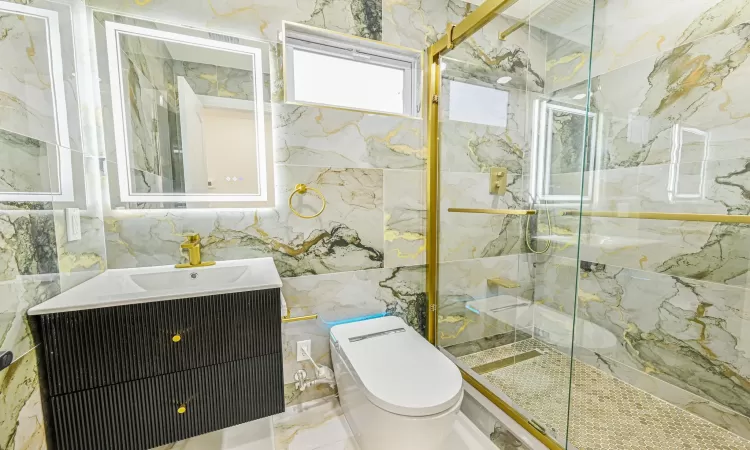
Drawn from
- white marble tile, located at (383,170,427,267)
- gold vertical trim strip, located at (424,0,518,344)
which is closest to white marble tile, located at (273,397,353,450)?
gold vertical trim strip, located at (424,0,518,344)

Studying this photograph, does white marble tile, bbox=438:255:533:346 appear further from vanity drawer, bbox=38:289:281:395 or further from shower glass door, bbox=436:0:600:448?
vanity drawer, bbox=38:289:281:395

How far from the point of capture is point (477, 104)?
178 centimetres

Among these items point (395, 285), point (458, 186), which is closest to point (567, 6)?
point (458, 186)

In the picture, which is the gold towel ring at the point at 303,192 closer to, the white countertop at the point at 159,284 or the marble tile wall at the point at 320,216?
the marble tile wall at the point at 320,216

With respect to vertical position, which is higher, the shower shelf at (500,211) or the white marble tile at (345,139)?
the white marble tile at (345,139)

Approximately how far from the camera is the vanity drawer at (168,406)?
0.85 metres

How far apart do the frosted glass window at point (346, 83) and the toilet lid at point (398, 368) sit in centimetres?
122

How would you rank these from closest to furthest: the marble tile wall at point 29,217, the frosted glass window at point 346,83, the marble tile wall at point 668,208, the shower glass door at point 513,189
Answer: the marble tile wall at point 29,217 < the marble tile wall at point 668,208 < the frosted glass window at point 346,83 < the shower glass door at point 513,189

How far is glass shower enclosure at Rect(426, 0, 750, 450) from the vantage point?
1.29 meters

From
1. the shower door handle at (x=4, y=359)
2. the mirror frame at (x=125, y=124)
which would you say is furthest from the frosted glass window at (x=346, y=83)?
the shower door handle at (x=4, y=359)

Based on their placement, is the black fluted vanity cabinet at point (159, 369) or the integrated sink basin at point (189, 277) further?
the integrated sink basin at point (189, 277)

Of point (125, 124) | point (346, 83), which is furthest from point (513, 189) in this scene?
point (125, 124)

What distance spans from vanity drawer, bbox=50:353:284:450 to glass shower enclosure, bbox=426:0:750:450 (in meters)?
1.08

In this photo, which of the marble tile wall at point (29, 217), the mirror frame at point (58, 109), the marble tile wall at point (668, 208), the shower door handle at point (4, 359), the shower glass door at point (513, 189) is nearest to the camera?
the shower door handle at point (4, 359)
